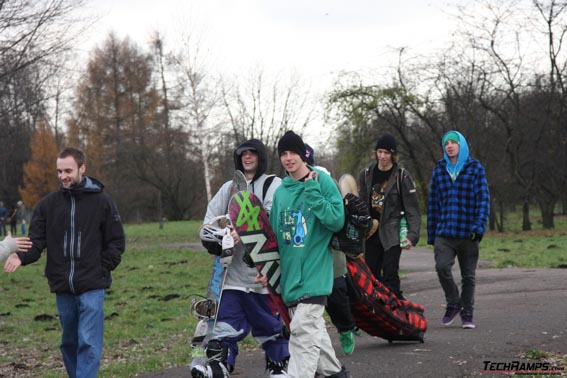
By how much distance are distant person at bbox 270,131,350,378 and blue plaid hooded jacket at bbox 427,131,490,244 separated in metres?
3.05

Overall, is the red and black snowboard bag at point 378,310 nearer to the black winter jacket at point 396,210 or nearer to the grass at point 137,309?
the black winter jacket at point 396,210

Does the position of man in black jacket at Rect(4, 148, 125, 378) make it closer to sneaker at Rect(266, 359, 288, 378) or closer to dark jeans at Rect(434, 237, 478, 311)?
sneaker at Rect(266, 359, 288, 378)

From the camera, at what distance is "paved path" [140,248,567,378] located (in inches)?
241

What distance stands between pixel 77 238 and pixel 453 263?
4.25 metres

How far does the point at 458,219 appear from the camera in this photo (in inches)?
318

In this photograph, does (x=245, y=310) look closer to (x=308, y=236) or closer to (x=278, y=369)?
(x=278, y=369)

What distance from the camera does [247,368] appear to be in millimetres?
6879

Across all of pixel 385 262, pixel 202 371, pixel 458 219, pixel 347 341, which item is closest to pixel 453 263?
pixel 458 219

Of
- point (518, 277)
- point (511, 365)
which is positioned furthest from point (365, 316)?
point (518, 277)

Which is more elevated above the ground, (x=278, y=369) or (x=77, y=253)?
(x=77, y=253)

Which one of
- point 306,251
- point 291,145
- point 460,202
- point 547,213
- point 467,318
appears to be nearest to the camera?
point 306,251

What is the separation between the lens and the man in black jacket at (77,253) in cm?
575

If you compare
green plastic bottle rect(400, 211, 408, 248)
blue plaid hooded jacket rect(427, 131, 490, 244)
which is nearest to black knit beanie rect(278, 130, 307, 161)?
green plastic bottle rect(400, 211, 408, 248)

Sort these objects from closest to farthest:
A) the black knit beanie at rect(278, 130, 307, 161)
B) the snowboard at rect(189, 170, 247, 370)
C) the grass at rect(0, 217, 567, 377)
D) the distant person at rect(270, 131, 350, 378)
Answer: the distant person at rect(270, 131, 350, 378)
the black knit beanie at rect(278, 130, 307, 161)
the snowboard at rect(189, 170, 247, 370)
the grass at rect(0, 217, 567, 377)
